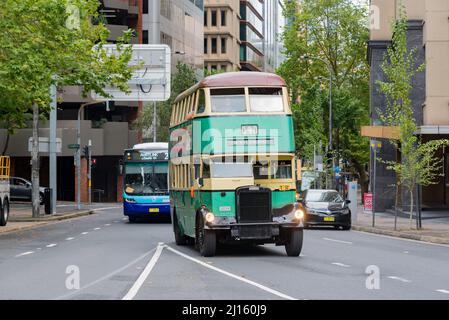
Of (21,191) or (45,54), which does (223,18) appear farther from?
(45,54)

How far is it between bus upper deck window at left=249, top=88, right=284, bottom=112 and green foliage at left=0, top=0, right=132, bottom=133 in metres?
8.73

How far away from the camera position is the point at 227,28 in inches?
4990

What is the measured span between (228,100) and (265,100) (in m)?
0.85

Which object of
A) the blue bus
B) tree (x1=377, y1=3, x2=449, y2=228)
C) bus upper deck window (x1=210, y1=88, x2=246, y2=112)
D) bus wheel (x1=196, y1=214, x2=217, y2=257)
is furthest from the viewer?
the blue bus

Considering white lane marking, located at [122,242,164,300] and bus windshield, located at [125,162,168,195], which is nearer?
white lane marking, located at [122,242,164,300]

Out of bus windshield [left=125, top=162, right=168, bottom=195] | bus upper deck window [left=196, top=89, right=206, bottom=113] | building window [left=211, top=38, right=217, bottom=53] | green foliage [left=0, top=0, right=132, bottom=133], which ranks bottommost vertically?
bus windshield [left=125, top=162, right=168, bottom=195]

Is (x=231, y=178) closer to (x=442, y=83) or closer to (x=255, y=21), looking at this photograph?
(x=442, y=83)

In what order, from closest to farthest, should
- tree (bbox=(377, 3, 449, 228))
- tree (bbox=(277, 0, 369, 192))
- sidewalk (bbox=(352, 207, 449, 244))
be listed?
sidewalk (bbox=(352, 207, 449, 244))
tree (bbox=(377, 3, 449, 228))
tree (bbox=(277, 0, 369, 192))

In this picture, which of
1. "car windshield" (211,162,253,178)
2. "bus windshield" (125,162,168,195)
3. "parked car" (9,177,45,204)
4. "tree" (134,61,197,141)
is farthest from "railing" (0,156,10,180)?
"tree" (134,61,197,141)

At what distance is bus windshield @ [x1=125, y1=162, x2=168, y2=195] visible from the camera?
129 ft

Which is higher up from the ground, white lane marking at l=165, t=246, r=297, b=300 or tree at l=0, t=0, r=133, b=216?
tree at l=0, t=0, r=133, b=216

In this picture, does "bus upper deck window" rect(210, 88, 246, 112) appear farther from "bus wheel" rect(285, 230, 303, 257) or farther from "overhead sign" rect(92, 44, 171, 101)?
"overhead sign" rect(92, 44, 171, 101)

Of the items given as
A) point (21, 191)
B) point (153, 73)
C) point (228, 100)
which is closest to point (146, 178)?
point (153, 73)

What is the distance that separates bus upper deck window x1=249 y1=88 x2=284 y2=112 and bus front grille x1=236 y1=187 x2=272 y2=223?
1937mm
